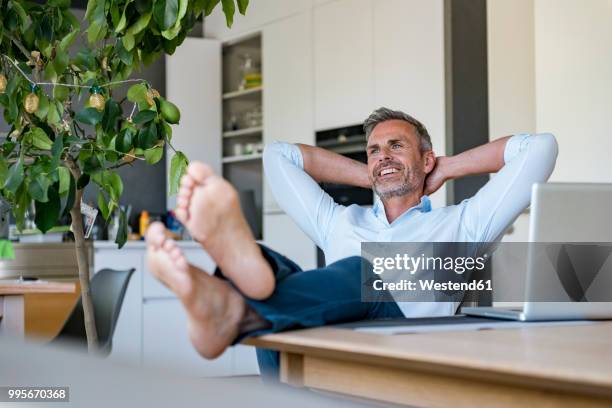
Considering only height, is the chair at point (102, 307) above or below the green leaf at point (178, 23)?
below

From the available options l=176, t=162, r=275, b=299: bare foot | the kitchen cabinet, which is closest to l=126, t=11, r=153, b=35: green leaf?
l=176, t=162, r=275, b=299: bare foot

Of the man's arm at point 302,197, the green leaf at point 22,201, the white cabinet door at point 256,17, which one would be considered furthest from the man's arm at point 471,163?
the white cabinet door at point 256,17

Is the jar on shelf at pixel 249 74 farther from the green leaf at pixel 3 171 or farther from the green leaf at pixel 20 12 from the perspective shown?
the green leaf at pixel 3 171

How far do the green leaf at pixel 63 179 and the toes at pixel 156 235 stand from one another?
2.60 feet

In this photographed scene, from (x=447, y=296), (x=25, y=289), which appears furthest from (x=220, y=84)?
(x=447, y=296)

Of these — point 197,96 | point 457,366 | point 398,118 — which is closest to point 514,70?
point 398,118

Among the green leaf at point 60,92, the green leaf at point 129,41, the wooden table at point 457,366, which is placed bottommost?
the wooden table at point 457,366

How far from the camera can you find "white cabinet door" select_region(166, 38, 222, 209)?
717cm

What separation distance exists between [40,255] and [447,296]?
4445 millimetres

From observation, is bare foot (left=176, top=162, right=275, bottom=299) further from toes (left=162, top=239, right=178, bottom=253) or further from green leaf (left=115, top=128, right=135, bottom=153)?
green leaf (left=115, top=128, right=135, bottom=153)

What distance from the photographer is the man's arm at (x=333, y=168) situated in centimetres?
293

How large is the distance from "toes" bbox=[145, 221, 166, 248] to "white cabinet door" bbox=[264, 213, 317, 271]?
4.99 m

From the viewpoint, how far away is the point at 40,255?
626 cm

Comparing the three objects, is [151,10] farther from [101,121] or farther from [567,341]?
[567,341]
